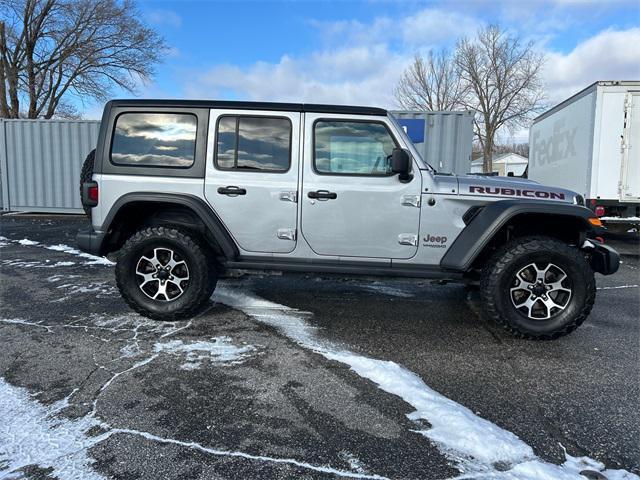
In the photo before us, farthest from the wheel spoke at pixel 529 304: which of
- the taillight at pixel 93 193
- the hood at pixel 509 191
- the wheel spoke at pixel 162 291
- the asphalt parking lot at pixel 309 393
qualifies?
the taillight at pixel 93 193

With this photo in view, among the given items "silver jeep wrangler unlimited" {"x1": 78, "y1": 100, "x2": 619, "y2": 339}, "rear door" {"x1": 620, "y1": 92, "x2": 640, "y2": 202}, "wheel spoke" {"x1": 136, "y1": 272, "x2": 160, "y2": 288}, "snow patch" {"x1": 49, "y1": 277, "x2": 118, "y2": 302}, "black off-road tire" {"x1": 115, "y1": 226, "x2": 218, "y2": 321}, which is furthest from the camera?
"rear door" {"x1": 620, "y1": 92, "x2": 640, "y2": 202}

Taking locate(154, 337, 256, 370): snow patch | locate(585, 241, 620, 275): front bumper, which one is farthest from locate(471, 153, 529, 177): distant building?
locate(154, 337, 256, 370): snow patch

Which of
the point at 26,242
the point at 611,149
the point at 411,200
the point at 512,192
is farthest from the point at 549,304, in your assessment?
the point at 26,242

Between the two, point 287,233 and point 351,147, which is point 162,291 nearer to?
point 287,233

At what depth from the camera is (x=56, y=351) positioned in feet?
11.2

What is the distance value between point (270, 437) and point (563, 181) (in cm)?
961

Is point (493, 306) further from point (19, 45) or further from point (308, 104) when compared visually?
point (19, 45)

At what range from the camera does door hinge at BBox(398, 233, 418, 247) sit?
3887 mm

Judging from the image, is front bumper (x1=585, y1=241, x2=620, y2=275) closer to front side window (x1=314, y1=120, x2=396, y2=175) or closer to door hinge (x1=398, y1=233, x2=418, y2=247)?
door hinge (x1=398, y1=233, x2=418, y2=247)

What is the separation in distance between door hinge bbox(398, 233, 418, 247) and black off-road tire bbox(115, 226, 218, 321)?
1.80 metres

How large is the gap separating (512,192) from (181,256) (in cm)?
306

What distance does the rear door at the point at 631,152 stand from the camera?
7.96m

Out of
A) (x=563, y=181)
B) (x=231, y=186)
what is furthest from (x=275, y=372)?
(x=563, y=181)

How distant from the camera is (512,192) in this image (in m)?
3.85
